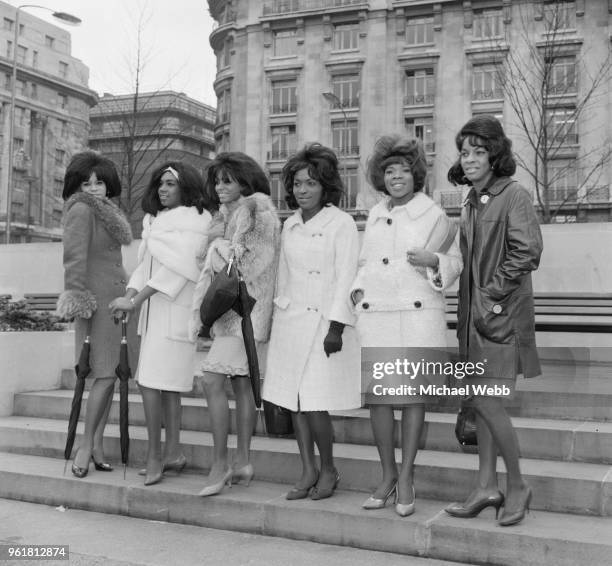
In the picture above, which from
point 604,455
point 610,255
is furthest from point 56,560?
point 610,255

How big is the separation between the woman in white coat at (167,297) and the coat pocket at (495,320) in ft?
6.30

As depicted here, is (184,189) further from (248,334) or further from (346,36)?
(346,36)

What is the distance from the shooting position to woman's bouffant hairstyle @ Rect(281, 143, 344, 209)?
4629mm

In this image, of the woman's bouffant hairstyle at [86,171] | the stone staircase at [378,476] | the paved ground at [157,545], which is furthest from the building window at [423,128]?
the paved ground at [157,545]

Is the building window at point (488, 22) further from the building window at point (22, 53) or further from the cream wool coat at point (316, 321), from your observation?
the building window at point (22, 53)

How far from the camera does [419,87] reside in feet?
→ 145

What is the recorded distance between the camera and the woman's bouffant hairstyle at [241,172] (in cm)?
488

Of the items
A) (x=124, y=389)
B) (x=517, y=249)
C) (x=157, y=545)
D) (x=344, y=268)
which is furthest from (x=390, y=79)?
(x=157, y=545)

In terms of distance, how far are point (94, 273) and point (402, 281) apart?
90.2 inches

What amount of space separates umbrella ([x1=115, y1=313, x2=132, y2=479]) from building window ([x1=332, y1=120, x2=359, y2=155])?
130 ft

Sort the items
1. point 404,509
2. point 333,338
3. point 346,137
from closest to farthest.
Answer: point 404,509
point 333,338
point 346,137

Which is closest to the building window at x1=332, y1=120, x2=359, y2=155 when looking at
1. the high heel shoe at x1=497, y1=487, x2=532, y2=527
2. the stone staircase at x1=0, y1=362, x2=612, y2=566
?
the stone staircase at x1=0, y1=362, x2=612, y2=566

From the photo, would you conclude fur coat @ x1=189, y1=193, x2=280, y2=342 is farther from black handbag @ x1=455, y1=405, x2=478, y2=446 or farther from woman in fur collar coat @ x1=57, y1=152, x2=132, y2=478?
black handbag @ x1=455, y1=405, x2=478, y2=446

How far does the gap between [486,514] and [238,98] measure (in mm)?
46112
